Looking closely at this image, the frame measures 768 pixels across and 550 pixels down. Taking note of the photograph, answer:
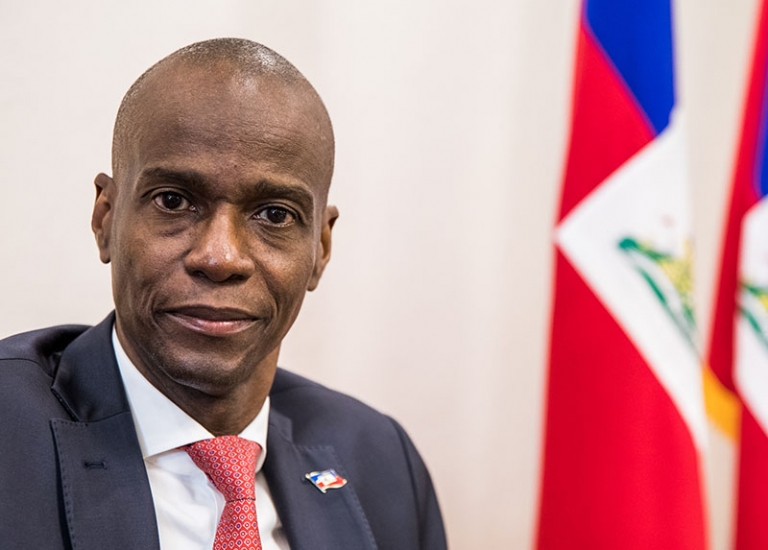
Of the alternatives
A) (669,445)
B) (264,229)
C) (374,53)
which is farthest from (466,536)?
(264,229)

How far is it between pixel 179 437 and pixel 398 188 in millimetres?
1187

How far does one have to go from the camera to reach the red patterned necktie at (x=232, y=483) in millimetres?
1545

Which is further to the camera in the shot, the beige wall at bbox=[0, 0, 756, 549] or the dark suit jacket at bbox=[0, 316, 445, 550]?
the beige wall at bbox=[0, 0, 756, 549]

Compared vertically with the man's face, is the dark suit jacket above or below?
below

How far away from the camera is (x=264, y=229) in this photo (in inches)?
61.4

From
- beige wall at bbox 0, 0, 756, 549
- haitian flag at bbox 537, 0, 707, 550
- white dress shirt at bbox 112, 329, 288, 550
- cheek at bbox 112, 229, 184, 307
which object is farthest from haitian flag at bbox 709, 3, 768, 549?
cheek at bbox 112, 229, 184, 307

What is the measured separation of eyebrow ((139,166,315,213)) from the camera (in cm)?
148

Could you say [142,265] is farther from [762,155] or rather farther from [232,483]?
[762,155]

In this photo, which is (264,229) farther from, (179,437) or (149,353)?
(179,437)

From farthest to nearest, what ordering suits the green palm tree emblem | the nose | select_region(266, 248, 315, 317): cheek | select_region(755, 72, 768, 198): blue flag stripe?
select_region(755, 72, 768, 198): blue flag stripe < the green palm tree emblem < select_region(266, 248, 315, 317): cheek < the nose

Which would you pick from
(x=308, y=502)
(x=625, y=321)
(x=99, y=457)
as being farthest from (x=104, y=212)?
(x=625, y=321)

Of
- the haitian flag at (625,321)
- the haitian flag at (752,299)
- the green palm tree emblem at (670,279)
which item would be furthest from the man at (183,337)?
the haitian flag at (752,299)

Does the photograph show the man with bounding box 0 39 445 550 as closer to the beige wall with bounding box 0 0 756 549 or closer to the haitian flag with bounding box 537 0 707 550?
the haitian flag with bounding box 537 0 707 550

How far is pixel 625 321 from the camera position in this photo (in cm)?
198
